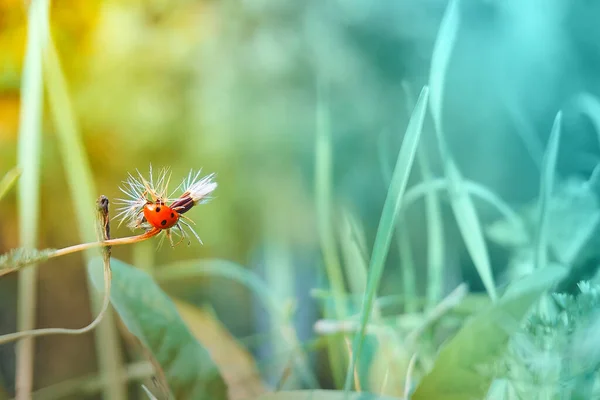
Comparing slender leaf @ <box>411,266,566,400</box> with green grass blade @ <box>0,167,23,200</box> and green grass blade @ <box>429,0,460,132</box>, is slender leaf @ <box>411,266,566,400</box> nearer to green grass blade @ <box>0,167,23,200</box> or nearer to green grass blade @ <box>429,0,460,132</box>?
green grass blade @ <box>429,0,460,132</box>

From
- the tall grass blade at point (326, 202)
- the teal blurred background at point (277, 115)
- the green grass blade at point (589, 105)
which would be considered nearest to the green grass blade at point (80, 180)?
the teal blurred background at point (277, 115)


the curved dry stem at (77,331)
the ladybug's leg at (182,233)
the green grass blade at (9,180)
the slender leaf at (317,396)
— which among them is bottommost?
the slender leaf at (317,396)

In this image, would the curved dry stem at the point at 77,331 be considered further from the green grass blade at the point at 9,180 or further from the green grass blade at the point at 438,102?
the green grass blade at the point at 438,102

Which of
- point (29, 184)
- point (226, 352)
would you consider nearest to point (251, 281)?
point (226, 352)

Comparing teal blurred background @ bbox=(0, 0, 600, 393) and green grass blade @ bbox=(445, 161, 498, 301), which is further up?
teal blurred background @ bbox=(0, 0, 600, 393)

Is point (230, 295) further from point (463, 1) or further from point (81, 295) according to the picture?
point (463, 1)

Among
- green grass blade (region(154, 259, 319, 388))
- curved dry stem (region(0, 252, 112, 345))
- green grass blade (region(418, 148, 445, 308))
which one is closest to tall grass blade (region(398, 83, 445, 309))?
green grass blade (region(418, 148, 445, 308))
